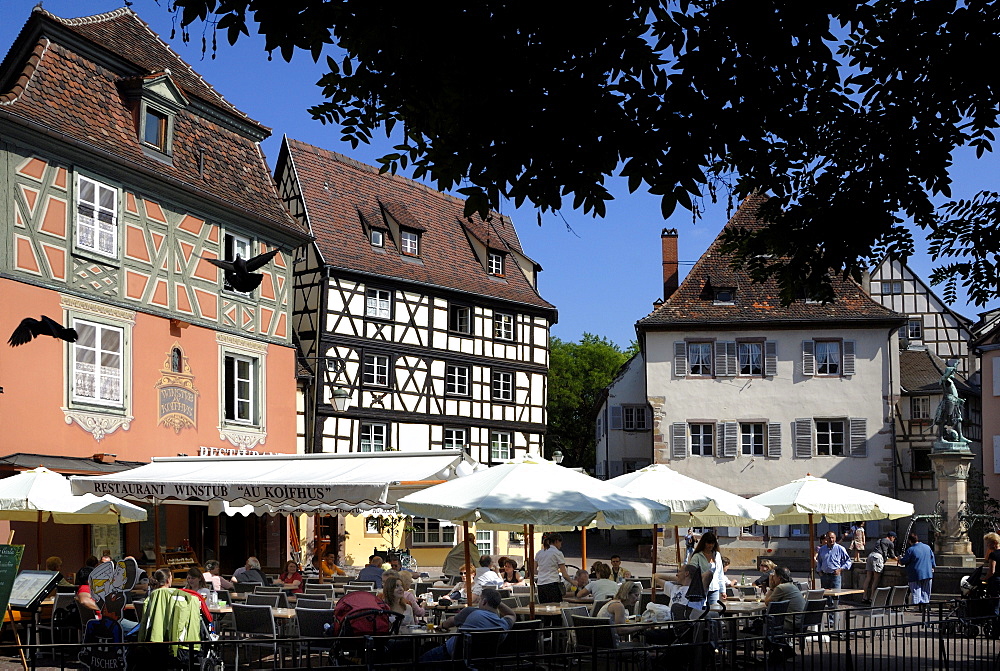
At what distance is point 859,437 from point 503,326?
40.3 feet

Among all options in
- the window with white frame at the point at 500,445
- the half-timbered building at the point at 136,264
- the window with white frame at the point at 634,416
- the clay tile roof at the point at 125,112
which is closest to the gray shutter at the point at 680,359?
the window with white frame at the point at 500,445

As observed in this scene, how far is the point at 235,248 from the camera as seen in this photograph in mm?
26812

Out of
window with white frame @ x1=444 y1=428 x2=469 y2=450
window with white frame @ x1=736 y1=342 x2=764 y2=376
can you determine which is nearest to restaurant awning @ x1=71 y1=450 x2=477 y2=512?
window with white frame @ x1=444 y1=428 x2=469 y2=450

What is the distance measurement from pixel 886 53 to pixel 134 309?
17725mm

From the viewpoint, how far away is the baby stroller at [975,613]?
11.5 meters

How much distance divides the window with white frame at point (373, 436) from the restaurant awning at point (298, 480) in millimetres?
15452

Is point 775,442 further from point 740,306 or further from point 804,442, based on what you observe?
point 740,306

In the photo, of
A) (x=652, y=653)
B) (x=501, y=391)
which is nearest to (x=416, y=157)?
(x=652, y=653)

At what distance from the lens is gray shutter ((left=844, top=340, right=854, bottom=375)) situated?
132 ft

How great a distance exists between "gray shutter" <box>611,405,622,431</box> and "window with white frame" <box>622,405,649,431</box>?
0.51 feet

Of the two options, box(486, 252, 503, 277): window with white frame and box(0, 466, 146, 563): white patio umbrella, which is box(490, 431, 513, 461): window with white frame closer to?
box(486, 252, 503, 277): window with white frame

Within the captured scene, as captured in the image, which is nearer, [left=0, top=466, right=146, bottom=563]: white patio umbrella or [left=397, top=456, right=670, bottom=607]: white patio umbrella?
[left=397, top=456, right=670, bottom=607]: white patio umbrella

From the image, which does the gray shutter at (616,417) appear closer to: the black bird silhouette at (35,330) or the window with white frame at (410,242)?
the window with white frame at (410,242)

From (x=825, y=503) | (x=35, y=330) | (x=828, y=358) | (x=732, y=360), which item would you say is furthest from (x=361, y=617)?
(x=828, y=358)
